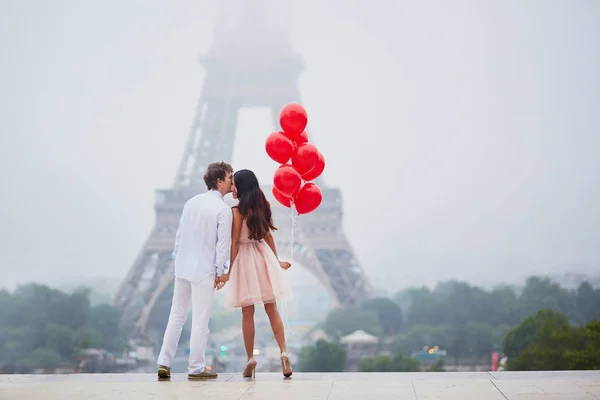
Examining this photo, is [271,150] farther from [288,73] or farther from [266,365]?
[266,365]

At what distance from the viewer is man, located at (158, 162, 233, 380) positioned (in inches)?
182

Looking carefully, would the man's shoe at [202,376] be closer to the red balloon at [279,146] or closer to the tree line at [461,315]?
the red balloon at [279,146]

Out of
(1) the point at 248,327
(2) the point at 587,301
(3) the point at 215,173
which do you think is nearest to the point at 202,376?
(1) the point at 248,327

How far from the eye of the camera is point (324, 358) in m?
32.1

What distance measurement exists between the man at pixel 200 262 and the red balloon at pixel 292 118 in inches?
28.7

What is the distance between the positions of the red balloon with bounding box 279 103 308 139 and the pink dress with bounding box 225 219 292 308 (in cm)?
88

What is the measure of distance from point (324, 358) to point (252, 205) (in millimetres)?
28023

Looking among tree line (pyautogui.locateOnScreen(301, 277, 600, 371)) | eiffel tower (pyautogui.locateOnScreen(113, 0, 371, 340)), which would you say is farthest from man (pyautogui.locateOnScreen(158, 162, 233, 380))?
tree line (pyautogui.locateOnScreen(301, 277, 600, 371))

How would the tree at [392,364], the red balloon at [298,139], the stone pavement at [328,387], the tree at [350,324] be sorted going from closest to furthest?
the stone pavement at [328,387], the red balloon at [298,139], the tree at [392,364], the tree at [350,324]

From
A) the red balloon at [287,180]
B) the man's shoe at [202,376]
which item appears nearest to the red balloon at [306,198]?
the red balloon at [287,180]

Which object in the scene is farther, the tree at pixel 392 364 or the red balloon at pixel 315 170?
the tree at pixel 392 364

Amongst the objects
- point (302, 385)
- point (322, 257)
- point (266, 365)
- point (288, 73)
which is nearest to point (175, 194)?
point (322, 257)

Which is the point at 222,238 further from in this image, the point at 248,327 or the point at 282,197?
the point at 282,197

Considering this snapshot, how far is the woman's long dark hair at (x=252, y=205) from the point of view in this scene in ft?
15.3
